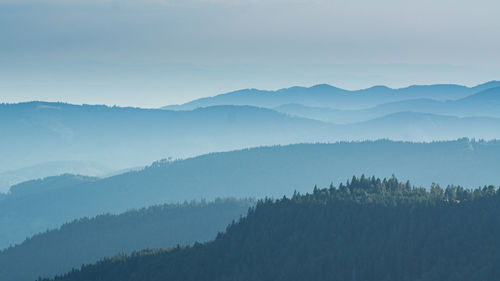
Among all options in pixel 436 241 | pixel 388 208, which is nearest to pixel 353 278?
pixel 436 241

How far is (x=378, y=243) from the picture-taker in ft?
528

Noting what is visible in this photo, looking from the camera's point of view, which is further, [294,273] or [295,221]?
[295,221]

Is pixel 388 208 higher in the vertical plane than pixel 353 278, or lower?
higher

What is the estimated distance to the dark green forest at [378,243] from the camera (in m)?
143

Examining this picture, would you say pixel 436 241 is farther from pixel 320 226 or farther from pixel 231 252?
pixel 231 252

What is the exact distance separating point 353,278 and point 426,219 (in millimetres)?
24802

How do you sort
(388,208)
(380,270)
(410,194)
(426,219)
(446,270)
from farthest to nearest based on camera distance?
(410,194)
(388,208)
(426,219)
(380,270)
(446,270)

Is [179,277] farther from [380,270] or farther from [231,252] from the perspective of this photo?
[380,270]

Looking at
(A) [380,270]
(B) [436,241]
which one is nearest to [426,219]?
(B) [436,241]

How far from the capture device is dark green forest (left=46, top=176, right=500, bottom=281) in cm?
14338

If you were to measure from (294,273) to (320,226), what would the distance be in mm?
23373

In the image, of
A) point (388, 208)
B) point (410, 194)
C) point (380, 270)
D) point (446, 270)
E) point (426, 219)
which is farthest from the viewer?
point (410, 194)

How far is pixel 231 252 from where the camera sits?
651 feet

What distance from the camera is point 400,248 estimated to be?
505ft
